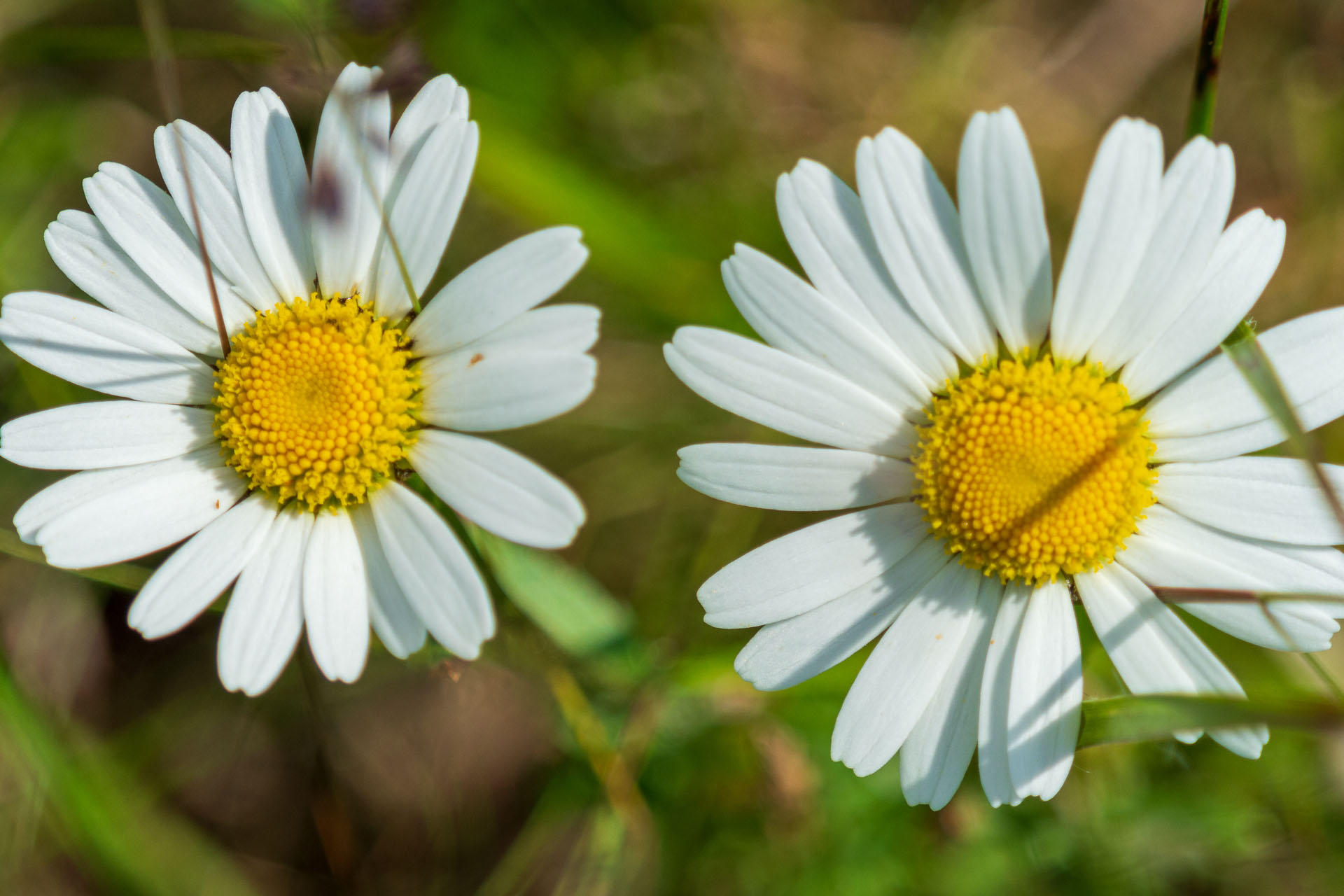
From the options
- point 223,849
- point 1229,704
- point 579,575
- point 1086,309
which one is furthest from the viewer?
point 223,849

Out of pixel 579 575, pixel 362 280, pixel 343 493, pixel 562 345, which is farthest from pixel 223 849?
pixel 562 345

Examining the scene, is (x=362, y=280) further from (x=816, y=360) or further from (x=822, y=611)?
(x=822, y=611)

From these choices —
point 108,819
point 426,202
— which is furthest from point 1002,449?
point 108,819

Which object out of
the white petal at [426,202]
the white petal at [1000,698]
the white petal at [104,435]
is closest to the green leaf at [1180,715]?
the white petal at [1000,698]

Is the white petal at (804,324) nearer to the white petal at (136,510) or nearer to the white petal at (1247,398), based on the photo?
the white petal at (1247,398)

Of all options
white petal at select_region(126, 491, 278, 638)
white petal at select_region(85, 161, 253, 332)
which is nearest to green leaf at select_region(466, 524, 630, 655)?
white petal at select_region(126, 491, 278, 638)

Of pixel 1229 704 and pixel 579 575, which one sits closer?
pixel 1229 704

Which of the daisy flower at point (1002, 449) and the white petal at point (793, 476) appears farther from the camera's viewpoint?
the white petal at point (793, 476)
